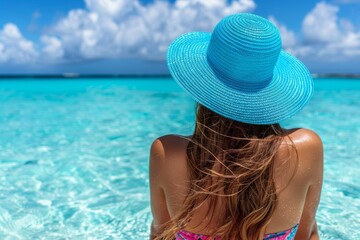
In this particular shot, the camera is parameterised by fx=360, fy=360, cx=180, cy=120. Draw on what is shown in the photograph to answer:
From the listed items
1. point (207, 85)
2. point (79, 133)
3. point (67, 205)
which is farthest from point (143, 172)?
point (207, 85)

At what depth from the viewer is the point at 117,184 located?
381 centimetres

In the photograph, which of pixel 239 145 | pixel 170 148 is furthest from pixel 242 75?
pixel 170 148

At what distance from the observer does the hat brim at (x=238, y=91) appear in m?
1.02

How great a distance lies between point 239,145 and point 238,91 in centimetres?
16

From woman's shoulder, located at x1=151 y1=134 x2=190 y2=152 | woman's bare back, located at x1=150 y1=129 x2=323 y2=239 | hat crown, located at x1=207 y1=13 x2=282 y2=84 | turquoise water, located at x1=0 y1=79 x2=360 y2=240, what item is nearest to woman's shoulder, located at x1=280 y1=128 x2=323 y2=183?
woman's bare back, located at x1=150 y1=129 x2=323 y2=239

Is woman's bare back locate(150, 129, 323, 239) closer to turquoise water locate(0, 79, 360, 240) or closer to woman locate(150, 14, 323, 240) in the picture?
woman locate(150, 14, 323, 240)

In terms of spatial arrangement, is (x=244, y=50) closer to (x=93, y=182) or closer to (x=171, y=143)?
(x=171, y=143)

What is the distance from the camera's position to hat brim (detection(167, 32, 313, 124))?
3.35ft

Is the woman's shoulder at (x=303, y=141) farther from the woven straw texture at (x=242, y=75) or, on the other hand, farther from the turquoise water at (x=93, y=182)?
the turquoise water at (x=93, y=182)

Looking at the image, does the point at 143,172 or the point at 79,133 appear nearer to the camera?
the point at 143,172

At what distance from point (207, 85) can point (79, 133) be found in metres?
5.83

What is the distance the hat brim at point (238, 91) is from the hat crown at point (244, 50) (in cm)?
3

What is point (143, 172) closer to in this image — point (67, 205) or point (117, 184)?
point (117, 184)

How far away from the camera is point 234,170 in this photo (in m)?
1.09
